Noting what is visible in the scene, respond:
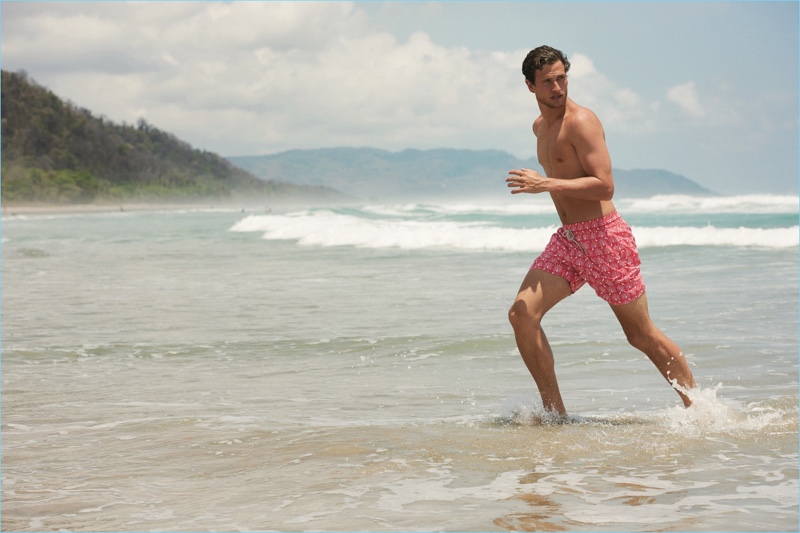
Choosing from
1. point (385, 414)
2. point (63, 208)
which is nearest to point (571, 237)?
point (385, 414)

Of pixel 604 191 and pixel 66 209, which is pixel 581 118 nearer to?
pixel 604 191

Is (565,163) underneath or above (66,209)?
underneath

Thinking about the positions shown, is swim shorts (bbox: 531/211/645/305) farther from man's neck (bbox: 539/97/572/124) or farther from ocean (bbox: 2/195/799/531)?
ocean (bbox: 2/195/799/531)

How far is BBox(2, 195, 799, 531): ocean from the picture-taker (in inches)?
150

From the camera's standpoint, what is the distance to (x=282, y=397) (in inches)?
240

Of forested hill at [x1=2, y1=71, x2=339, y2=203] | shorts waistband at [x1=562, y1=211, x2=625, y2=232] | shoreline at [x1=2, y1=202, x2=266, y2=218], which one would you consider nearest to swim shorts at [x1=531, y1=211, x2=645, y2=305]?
shorts waistband at [x1=562, y1=211, x2=625, y2=232]

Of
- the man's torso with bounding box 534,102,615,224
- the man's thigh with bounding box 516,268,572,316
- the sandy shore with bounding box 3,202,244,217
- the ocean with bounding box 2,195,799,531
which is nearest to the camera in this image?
the ocean with bounding box 2,195,799,531

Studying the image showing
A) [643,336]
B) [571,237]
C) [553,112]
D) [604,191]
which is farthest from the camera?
[643,336]

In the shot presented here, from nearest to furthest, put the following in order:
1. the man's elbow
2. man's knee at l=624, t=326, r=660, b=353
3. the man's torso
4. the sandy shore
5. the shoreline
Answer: the man's elbow → the man's torso → man's knee at l=624, t=326, r=660, b=353 → the shoreline → the sandy shore

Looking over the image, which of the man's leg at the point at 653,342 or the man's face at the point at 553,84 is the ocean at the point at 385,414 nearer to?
the man's leg at the point at 653,342

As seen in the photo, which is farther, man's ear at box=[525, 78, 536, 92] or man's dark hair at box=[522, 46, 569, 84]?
man's ear at box=[525, 78, 536, 92]

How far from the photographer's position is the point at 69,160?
378 ft

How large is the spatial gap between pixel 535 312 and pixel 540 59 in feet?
4.19

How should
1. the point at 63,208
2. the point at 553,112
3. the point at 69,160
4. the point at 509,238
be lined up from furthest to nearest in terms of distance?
the point at 69,160, the point at 63,208, the point at 509,238, the point at 553,112
